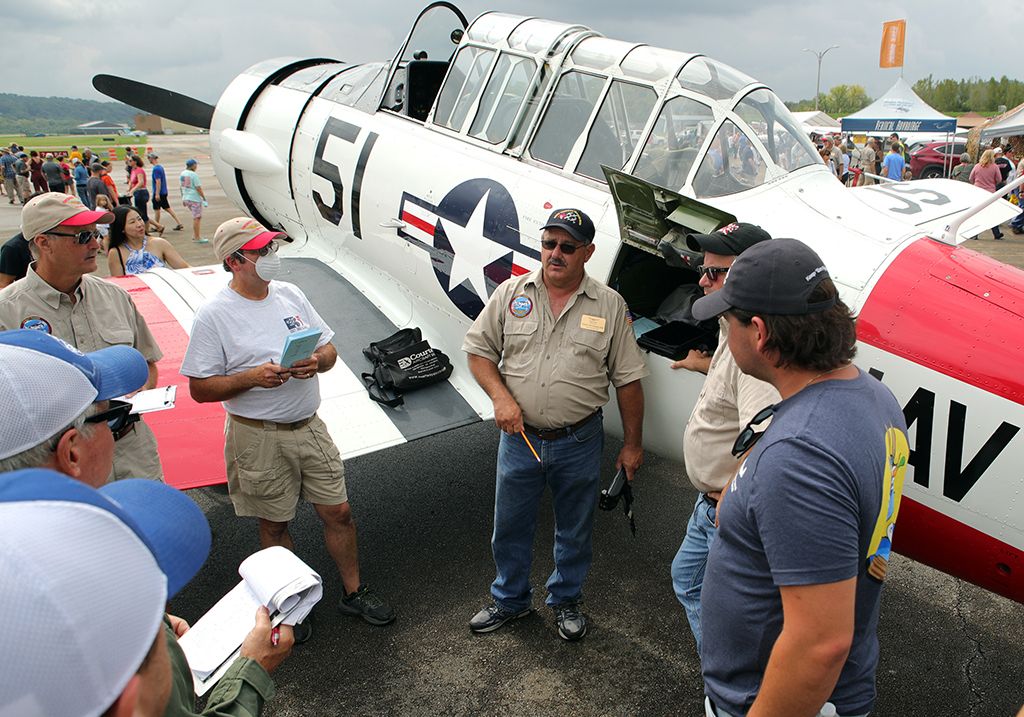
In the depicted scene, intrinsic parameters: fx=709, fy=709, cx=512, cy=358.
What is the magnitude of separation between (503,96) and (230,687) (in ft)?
12.8

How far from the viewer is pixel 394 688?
10.9 feet

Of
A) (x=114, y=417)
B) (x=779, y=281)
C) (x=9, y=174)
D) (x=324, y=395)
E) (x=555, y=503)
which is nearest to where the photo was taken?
(x=779, y=281)

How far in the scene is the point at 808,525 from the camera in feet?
4.75

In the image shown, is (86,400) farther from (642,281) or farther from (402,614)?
(642,281)

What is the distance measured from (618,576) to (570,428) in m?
1.33

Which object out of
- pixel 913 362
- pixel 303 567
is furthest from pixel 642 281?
pixel 303 567

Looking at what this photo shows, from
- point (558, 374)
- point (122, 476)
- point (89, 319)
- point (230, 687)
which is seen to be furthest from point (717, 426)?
point (89, 319)

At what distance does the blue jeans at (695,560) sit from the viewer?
2.66 metres

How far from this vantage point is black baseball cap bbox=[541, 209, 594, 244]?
3135mm

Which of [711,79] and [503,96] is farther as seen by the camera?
[503,96]

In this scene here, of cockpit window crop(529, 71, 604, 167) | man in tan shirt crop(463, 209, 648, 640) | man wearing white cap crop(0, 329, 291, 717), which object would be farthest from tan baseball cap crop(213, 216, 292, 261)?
cockpit window crop(529, 71, 604, 167)

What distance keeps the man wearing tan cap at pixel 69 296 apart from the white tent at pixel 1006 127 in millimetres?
24546

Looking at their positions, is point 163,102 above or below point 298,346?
above

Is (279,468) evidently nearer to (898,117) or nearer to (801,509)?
(801,509)
